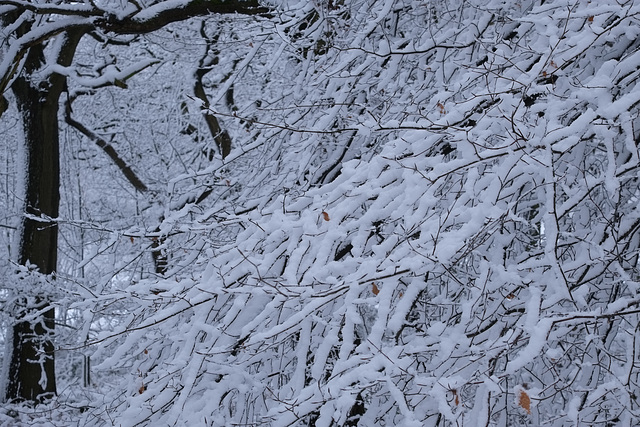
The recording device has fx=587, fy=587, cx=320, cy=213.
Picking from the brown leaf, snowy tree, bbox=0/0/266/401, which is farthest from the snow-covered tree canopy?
snowy tree, bbox=0/0/266/401

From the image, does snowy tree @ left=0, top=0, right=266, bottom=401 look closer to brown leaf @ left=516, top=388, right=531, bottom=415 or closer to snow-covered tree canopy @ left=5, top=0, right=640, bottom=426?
snow-covered tree canopy @ left=5, top=0, right=640, bottom=426

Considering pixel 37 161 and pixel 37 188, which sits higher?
pixel 37 161

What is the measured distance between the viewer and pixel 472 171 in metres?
1.99

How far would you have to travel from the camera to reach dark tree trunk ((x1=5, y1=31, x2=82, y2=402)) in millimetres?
7098

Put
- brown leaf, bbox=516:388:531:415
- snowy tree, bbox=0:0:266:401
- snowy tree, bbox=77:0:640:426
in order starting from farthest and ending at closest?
snowy tree, bbox=0:0:266:401
snowy tree, bbox=77:0:640:426
brown leaf, bbox=516:388:531:415

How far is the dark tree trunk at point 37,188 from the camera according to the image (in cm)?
710

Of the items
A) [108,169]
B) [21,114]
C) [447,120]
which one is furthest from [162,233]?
[108,169]

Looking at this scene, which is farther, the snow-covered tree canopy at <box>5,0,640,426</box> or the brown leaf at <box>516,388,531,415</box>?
the snow-covered tree canopy at <box>5,0,640,426</box>

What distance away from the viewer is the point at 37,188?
290 inches

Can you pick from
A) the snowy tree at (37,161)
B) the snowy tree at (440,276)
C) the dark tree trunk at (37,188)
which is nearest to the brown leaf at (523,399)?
the snowy tree at (440,276)

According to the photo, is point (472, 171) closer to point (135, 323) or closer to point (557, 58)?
point (557, 58)

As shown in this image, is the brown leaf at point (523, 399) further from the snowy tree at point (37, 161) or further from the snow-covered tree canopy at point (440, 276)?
the snowy tree at point (37, 161)

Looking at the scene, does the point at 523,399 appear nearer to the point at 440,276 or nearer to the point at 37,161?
the point at 440,276

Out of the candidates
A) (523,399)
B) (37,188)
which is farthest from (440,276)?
(37,188)
